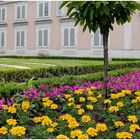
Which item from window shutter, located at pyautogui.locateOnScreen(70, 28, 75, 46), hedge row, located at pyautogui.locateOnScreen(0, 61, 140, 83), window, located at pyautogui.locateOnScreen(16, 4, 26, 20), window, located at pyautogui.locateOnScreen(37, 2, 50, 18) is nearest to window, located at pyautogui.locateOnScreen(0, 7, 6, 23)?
window, located at pyautogui.locateOnScreen(16, 4, 26, 20)

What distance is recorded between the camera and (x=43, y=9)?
3219 centimetres

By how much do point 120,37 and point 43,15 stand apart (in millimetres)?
8163

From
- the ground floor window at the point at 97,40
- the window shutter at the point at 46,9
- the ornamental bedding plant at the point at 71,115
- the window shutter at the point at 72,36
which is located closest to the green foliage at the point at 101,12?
the ornamental bedding plant at the point at 71,115

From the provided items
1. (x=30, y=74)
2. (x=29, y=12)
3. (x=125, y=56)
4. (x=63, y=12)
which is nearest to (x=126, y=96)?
(x=30, y=74)

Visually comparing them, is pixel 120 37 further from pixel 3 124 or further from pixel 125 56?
pixel 3 124

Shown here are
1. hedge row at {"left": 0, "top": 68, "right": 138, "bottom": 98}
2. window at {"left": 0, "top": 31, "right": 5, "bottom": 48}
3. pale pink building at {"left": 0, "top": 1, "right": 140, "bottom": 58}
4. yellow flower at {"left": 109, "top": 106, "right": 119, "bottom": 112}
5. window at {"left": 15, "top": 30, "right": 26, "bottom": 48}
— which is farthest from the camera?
window at {"left": 0, "top": 31, "right": 5, "bottom": 48}

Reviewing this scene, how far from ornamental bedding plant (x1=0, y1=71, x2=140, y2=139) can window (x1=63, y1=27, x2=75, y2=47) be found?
2293 cm

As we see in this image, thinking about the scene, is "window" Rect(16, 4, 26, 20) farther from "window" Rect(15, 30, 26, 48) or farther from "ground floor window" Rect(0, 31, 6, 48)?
"ground floor window" Rect(0, 31, 6, 48)

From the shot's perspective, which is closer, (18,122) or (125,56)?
(18,122)

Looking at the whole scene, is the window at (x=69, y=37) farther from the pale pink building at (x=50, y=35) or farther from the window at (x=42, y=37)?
the window at (x=42, y=37)

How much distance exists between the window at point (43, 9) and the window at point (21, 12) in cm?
172

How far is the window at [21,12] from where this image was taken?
33531mm

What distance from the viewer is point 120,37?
26938mm

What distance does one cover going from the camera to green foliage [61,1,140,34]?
212 inches
